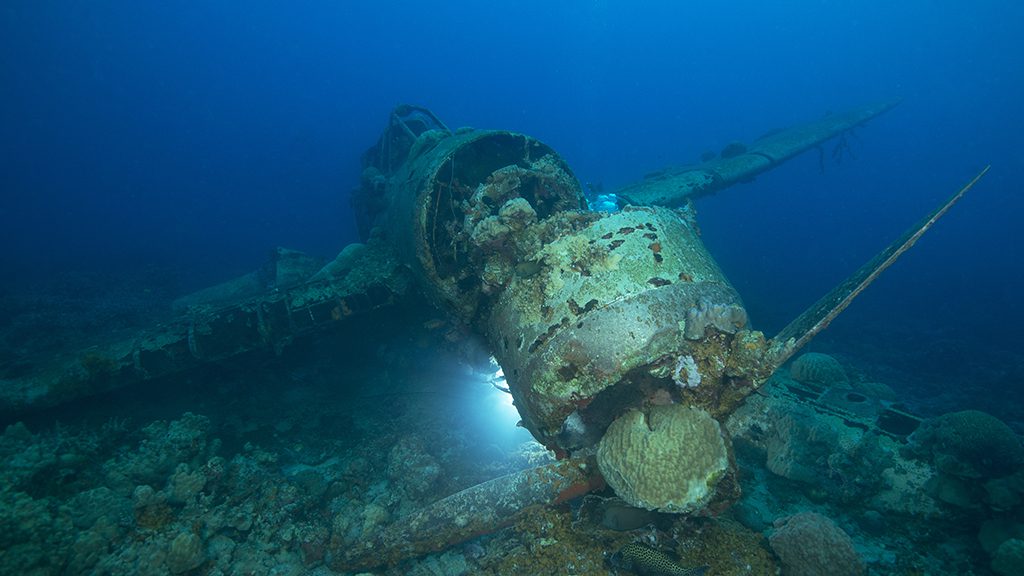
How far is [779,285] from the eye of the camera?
2423cm

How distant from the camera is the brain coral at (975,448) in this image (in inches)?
160

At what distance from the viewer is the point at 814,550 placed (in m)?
3.37

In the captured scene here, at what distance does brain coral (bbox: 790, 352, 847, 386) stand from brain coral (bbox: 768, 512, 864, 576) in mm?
3363

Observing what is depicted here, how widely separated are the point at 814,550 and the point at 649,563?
4.56ft

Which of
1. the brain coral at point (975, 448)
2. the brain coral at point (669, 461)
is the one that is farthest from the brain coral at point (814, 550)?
the brain coral at point (975, 448)

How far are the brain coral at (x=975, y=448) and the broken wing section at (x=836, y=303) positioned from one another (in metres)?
2.22

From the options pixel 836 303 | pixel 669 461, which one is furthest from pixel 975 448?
pixel 669 461

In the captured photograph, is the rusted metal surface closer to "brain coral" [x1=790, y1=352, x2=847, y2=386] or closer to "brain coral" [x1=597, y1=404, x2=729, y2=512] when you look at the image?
"brain coral" [x1=597, y1=404, x2=729, y2=512]

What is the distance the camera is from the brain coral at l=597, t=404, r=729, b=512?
3057 millimetres

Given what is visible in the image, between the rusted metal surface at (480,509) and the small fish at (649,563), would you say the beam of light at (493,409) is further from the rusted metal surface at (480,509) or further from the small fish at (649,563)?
the small fish at (649,563)

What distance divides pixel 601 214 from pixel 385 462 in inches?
165

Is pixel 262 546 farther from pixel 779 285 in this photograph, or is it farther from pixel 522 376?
pixel 779 285

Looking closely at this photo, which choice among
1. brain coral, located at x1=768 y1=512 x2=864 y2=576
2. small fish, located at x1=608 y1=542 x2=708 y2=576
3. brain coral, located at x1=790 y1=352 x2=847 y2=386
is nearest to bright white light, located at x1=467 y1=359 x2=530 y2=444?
small fish, located at x1=608 y1=542 x2=708 y2=576

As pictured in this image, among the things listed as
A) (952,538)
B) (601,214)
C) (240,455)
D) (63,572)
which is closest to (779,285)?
(952,538)
